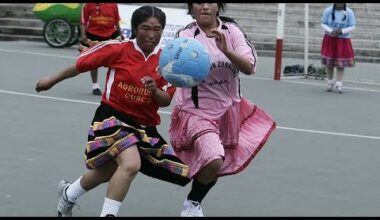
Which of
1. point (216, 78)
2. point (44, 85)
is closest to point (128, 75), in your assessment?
point (44, 85)

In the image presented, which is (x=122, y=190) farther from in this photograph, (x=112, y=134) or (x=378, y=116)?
(x=378, y=116)

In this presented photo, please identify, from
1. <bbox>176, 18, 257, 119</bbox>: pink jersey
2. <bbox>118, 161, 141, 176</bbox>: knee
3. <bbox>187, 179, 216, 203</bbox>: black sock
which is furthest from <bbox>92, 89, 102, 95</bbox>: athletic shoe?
<bbox>118, 161, 141, 176</bbox>: knee

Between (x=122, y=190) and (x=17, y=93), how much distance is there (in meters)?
8.02

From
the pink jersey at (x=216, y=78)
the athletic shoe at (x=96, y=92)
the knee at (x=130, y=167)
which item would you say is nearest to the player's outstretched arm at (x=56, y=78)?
the knee at (x=130, y=167)

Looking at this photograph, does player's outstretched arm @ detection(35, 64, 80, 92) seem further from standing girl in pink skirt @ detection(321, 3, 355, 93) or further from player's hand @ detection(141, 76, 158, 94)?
standing girl in pink skirt @ detection(321, 3, 355, 93)

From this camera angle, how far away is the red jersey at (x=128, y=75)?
6371 millimetres

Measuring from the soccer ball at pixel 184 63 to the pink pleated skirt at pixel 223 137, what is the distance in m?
0.46

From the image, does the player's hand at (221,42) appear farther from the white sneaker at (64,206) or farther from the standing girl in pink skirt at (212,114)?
the white sneaker at (64,206)

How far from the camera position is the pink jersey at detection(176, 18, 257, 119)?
6.68 metres

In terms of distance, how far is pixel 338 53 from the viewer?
1585 centimetres

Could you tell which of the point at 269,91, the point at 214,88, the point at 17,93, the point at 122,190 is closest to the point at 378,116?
the point at 269,91

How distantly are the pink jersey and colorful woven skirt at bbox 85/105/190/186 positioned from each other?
1.34 ft

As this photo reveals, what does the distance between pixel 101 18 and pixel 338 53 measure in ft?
13.9

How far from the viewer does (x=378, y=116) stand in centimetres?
1326
